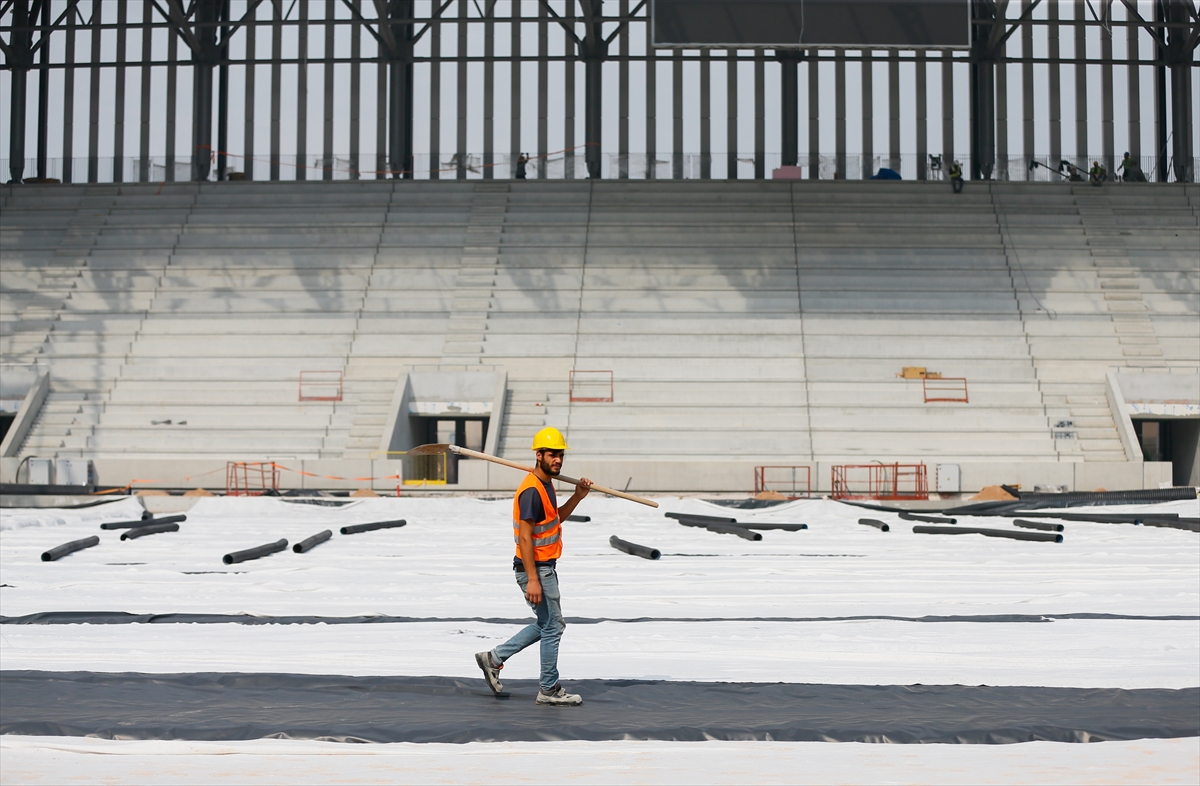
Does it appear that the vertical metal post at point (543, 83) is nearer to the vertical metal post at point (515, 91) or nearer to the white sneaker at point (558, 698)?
the vertical metal post at point (515, 91)

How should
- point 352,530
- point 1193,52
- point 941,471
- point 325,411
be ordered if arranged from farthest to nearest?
point 1193,52 < point 325,411 < point 941,471 < point 352,530

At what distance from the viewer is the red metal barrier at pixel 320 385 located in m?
29.0

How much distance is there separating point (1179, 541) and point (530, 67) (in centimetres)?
3124

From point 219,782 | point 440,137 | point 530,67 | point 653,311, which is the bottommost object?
point 219,782

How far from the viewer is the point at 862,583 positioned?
10.9 metres

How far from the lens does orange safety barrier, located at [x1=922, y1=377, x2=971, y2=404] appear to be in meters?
28.4

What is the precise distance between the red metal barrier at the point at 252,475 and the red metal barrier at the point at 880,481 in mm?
12081

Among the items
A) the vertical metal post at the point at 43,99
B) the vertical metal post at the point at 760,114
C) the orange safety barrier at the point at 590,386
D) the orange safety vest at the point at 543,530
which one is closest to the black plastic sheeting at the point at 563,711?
the orange safety vest at the point at 543,530

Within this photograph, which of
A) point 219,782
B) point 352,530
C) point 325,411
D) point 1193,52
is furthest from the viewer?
point 1193,52

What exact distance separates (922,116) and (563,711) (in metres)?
37.7

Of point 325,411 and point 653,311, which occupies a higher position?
point 653,311

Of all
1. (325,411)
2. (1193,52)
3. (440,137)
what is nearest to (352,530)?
(325,411)

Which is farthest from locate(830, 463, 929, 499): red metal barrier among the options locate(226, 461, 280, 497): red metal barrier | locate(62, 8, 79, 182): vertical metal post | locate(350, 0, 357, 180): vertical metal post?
locate(62, 8, 79, 182): vertical metal post

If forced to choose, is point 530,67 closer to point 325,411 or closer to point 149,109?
point 149,109
